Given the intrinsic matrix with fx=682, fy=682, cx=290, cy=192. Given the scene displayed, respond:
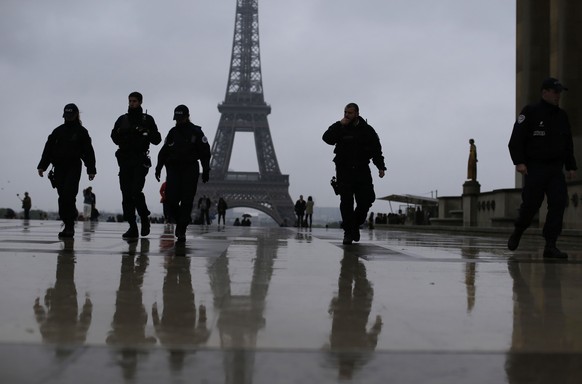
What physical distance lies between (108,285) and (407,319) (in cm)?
183

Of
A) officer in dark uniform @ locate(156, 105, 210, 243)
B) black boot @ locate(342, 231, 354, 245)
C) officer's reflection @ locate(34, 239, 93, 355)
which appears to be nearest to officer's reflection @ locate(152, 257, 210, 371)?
officer's reflection @ locate(34, 239, 93, 355)

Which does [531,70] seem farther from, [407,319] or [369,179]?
[407,319]

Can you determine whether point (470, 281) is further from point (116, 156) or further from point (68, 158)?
point (68, 158)

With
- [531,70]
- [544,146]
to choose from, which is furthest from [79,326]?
[531,70]

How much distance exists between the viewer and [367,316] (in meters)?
3.02

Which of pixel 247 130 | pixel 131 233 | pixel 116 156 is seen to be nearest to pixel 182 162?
pixel 116 156

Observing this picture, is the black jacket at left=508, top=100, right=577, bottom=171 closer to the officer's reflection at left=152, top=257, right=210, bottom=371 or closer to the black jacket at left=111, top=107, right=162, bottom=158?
the officer's reflection at left=152, top=257, right=210, bottom=371

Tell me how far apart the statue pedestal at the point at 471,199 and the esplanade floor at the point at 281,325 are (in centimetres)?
2303

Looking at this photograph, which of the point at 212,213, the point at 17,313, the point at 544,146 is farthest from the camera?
the point at 212,213

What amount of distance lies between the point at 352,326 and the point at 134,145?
22.6 ft

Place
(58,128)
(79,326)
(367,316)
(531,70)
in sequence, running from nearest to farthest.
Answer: (79,326) < (367,316) < (58,128) < (531,70)

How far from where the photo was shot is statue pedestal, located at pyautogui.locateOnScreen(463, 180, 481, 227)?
27.6 metres

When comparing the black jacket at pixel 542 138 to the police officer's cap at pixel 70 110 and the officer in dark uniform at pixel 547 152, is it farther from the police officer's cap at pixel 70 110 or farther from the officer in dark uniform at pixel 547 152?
the police officer's cap at pixel 70 110

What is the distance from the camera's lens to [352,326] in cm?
276
